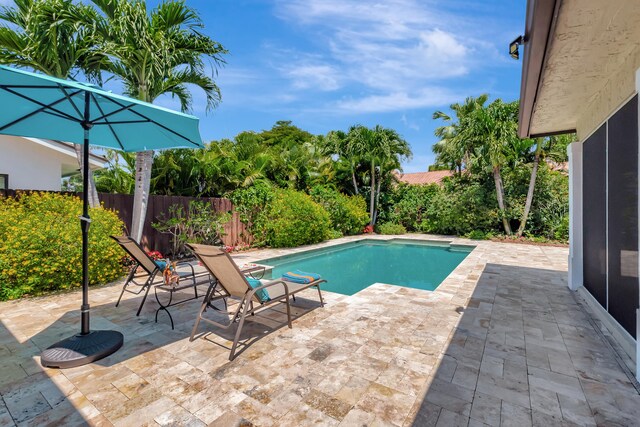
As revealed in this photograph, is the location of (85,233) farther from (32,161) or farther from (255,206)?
(32,161)

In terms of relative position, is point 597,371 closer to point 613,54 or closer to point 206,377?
point 613,54

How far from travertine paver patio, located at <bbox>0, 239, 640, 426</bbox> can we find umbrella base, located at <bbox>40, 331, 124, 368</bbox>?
0.28 feet

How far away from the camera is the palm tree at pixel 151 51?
6.61 meters

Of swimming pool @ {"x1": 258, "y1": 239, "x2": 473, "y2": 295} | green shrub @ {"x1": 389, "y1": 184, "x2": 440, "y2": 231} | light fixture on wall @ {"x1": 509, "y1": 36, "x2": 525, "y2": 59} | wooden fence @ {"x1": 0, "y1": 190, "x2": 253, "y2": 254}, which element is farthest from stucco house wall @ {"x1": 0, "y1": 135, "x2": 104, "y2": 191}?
green shrub @ {"x1": 389, "y1": 184, "x2": 440, "y2": 231}

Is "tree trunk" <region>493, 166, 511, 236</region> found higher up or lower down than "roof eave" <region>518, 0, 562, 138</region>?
lower down

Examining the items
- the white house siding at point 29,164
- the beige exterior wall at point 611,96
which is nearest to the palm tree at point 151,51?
the white house siding at point 29,164

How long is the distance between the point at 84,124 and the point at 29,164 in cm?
986

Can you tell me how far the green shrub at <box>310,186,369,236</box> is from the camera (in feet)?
49.6

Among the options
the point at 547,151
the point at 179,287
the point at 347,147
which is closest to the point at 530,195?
the point at 547,151

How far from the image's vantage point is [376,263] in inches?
432

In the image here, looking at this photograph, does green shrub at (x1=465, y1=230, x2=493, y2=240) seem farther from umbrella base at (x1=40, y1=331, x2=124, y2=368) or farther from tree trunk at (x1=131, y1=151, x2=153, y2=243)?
umbrella base at (x1=40, y1=331, x2=124, y2=368)

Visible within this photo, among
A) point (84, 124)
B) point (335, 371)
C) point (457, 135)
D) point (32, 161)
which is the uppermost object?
point (457, 135)

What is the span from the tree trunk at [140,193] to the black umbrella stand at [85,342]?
14.7 feet

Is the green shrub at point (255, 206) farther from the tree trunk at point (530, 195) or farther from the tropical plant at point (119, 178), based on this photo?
the tree trunk at point (530, 195)
